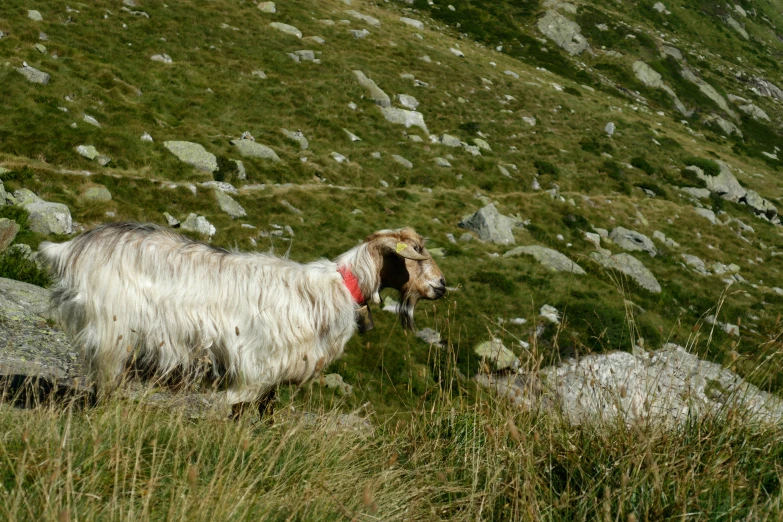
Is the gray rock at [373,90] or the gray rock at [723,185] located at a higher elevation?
the gray rock at [723,185]

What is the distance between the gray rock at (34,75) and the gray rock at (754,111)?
6564 cm

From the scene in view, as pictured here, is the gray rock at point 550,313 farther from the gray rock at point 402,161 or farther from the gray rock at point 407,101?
the gray rock at point 407,101

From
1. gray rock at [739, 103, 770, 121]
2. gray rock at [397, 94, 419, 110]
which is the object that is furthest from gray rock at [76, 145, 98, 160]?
gray rock at [739, 103, 770, 121]

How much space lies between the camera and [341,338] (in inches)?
280

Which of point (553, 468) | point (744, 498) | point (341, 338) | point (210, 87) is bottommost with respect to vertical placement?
point (210, 87)

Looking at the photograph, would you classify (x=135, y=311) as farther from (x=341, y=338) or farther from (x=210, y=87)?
(x=210, y=87)

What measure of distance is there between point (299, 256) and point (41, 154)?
289 inches

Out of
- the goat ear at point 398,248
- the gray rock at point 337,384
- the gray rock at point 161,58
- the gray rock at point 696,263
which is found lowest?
the gray rock at point 161,58

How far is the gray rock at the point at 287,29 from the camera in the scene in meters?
34.6

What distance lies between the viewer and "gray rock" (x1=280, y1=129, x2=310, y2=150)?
23.7 meters

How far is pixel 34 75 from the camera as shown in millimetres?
18938

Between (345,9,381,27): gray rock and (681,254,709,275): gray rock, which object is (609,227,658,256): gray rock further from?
(345,9,381,27): gray rock

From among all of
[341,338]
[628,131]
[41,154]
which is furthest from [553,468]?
[628,131]

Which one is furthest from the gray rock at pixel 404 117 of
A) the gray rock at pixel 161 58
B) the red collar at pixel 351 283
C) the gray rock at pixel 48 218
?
the red collar at pixel 351 283
